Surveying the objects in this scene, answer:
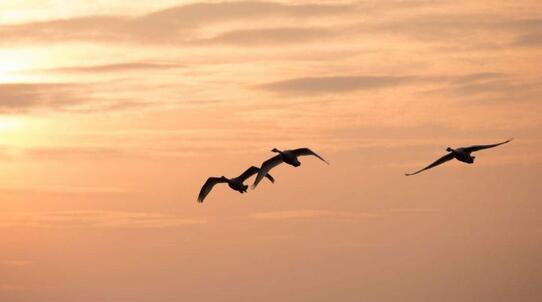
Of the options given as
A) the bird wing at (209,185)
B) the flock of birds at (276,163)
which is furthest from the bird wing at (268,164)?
the bird wing at (209,185)

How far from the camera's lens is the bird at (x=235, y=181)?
14512 cm

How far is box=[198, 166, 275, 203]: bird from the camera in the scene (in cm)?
14512

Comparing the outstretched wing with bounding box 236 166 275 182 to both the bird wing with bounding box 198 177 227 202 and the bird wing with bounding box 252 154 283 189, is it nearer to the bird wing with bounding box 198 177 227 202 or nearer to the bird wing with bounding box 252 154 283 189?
the bird wing with bounding box 198 177 227 202

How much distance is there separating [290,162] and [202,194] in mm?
21545

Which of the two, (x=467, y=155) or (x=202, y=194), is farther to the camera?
(x=202, y=194)

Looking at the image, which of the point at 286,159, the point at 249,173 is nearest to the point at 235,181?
the point at 249,173

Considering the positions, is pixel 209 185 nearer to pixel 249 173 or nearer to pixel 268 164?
pixel 249 173

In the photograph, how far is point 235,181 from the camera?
14562cm

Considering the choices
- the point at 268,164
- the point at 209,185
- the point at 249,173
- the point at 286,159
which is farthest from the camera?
the point at 209,185

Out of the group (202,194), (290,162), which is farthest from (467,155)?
(202,194)

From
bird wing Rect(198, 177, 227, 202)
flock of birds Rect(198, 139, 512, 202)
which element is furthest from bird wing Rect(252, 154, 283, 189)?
bird wing Rect(198, 177, 227, 202)

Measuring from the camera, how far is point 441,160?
473 ft

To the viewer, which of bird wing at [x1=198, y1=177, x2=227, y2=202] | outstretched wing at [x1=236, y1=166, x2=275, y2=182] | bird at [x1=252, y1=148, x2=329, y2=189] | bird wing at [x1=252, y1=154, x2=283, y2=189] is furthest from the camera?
bird wing at [x1=198, y1=177, x2=227, y2=202]

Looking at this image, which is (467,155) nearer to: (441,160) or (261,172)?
(441,160)
